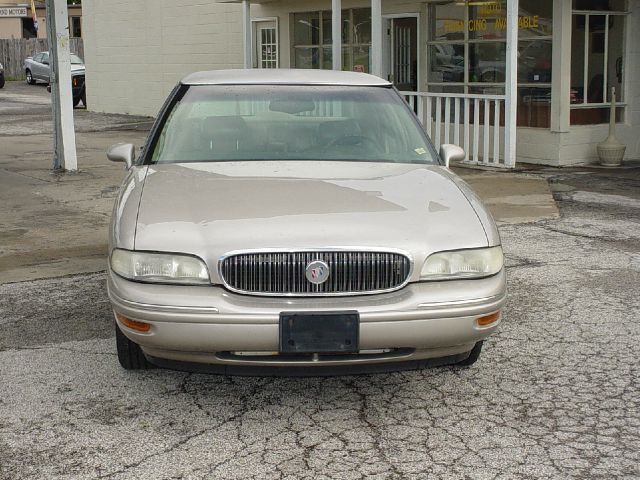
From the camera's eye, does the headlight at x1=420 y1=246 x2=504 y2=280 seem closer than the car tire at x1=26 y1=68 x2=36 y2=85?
Yes

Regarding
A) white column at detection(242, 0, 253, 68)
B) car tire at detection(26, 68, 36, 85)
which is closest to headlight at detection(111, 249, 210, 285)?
white column at detection(242, 0, 253, 68)

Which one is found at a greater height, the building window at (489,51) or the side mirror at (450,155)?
the building window at (489,51)

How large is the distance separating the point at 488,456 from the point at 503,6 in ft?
38.9

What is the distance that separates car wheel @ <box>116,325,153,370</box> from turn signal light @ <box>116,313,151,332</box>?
1.74ft

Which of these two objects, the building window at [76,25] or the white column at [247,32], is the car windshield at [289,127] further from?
the building window at [76,25]

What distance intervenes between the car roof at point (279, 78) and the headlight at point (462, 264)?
6.60 feet

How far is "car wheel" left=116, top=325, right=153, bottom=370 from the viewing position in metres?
4.91

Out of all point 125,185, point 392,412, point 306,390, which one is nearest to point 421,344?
point 392,412

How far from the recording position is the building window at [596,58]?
13984 millimetres

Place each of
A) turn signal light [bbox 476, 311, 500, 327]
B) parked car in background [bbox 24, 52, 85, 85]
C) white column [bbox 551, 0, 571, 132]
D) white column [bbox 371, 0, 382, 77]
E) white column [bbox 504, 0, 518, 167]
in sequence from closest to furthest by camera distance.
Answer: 1. turn signal light [bbox 476, 311, 500, 327]
2. white column [bbox 504, 0, 518, 167]
3. white column [bbox 551, 0, 571, 132]
4. white column [bbox 371, 0, 382, 77]
5. parked car in background [bbox 24, 52, 85, 85]

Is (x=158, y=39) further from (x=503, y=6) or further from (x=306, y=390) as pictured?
(x=306, y=390)

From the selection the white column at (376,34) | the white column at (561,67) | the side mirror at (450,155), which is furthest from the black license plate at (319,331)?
the white column at (376,34)

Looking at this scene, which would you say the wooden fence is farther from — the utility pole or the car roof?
the car roof

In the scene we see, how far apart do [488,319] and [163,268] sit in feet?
4.79
